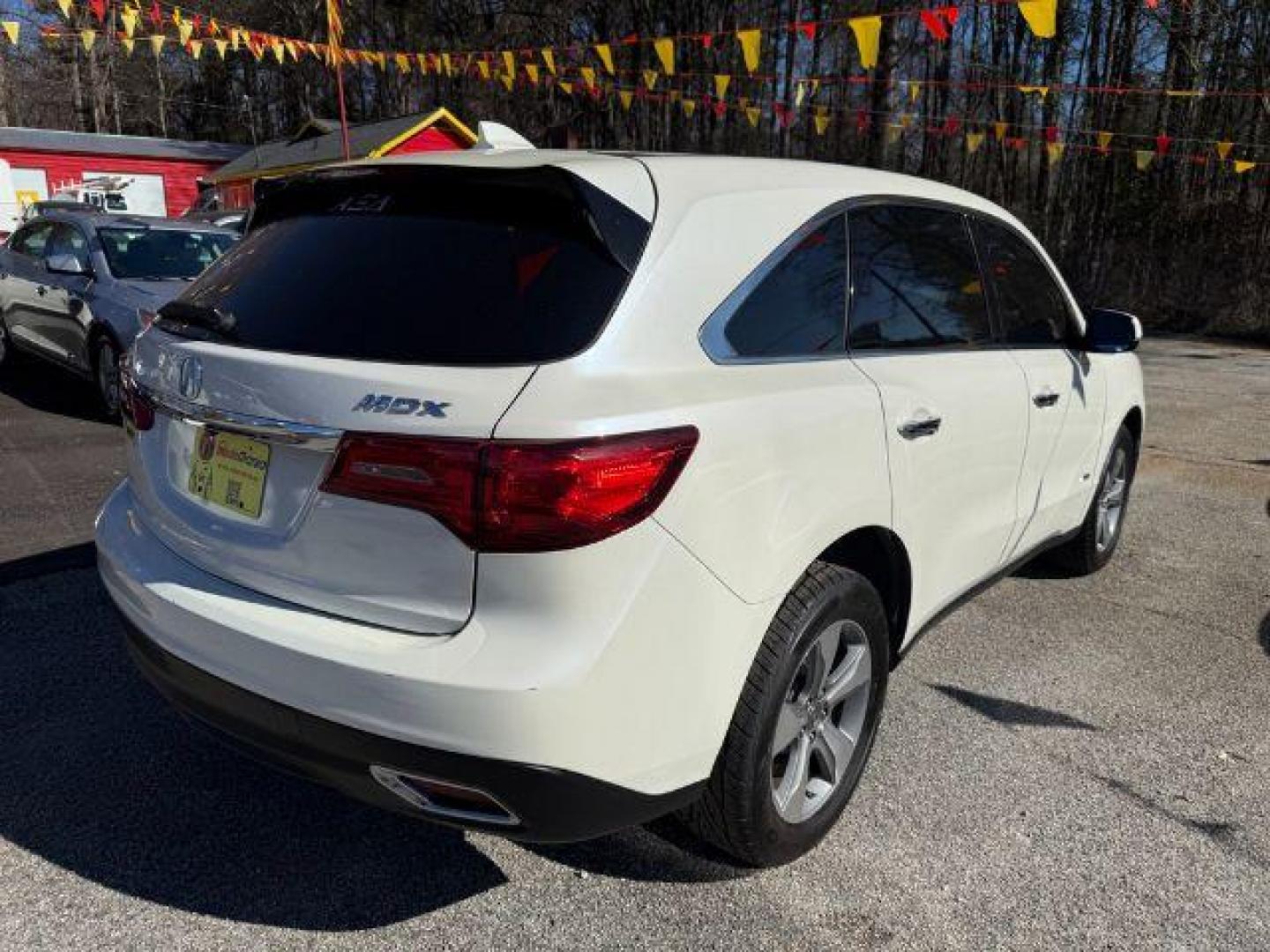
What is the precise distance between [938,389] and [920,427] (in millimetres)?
195

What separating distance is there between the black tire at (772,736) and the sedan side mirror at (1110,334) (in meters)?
1.91

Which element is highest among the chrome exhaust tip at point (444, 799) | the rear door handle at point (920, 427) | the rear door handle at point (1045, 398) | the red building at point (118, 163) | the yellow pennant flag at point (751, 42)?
the yellow pennant flag at point (751, 42)

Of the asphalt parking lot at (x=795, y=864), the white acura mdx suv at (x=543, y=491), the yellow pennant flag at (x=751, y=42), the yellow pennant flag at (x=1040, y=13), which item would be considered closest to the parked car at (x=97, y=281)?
the asphalt parking lot at (x=795, y=864)

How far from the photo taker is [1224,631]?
401 centimetres

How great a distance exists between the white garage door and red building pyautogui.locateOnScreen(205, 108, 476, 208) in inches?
97.0

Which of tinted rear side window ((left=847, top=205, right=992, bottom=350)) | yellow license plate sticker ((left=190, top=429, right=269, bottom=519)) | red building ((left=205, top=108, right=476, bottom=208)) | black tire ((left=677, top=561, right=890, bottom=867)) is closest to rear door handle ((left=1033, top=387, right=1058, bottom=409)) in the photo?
tinted rear side window ((left=847, top=205, right=992, bottom=350))

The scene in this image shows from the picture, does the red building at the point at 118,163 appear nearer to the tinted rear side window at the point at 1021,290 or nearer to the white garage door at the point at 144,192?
the white garage door at the point at 144,192

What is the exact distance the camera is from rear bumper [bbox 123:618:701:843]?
1781 mm

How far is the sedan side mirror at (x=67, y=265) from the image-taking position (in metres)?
7.15

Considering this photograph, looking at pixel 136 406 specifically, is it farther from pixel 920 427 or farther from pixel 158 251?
pixel 158 251

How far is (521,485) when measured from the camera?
1.72 metres

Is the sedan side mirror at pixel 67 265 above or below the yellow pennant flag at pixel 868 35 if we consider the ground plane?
below

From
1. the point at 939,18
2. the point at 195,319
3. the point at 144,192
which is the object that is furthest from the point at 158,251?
the point at 144,192

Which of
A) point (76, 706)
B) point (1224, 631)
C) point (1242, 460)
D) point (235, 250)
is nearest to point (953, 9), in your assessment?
point (1242, 460)
